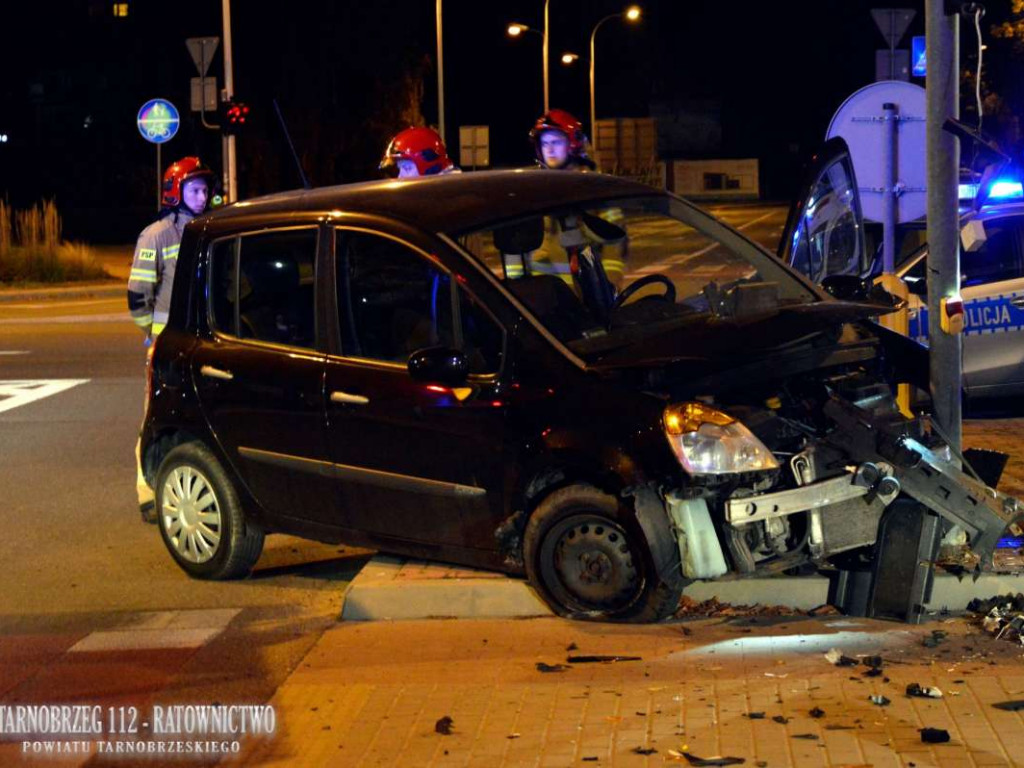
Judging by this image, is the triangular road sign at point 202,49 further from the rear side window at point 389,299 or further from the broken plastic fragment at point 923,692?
the broken plastic fragment at point 923,692

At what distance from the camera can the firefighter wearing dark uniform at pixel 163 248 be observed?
32.5ft

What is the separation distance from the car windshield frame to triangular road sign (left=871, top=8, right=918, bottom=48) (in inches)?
384

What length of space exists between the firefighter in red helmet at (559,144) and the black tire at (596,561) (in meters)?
3.11

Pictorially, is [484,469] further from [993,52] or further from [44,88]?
[44,88]

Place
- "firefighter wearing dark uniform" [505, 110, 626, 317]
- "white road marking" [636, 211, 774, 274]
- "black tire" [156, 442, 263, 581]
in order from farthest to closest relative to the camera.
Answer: "black tire" [156, 442, 263, 581]
"white road marking" [636, 211, 774, 274]
"firefighter wearing dark uniform" [505, 110, 626, 317]

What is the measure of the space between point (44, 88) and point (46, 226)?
4560 cm

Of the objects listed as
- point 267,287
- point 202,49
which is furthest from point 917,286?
point 202,49

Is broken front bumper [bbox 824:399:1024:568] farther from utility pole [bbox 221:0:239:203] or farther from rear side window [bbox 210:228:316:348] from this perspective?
utility pole [bbox 221:0:239:203]

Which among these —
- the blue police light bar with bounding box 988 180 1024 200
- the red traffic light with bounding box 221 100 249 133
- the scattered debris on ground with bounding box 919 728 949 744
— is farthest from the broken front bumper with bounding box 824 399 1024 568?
the red traffic light with bounding box 221 100 249 133

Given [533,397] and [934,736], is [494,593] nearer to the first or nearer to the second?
[533,397]

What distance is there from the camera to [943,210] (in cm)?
730

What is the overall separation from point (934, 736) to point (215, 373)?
3.82m

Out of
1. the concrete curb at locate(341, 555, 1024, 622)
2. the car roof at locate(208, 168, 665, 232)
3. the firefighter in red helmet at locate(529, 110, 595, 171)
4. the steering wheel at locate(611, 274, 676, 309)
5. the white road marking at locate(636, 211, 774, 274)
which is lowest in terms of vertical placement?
the concrete curb at locate(341, 555, 1024, 622)

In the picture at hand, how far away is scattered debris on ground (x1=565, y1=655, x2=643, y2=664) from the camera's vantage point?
6.14 m
